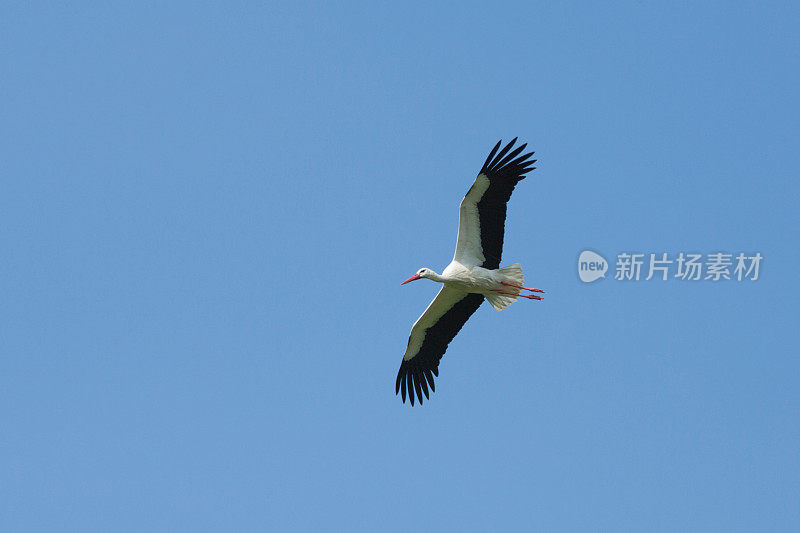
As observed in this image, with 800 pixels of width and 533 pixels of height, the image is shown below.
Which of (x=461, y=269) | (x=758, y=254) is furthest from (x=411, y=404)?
(x=758, y=254)

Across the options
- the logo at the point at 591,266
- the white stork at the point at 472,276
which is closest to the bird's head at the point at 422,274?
the white stork at the point at 472,276

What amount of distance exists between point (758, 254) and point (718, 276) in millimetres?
691

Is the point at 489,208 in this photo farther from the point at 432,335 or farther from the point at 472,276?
the point at 432,335

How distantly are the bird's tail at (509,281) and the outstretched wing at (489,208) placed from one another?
0.19m

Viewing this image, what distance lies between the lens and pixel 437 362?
2170 cm

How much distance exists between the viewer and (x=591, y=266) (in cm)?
2067

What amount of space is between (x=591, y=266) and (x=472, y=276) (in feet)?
6.26

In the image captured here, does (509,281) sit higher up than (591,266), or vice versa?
(591,266)

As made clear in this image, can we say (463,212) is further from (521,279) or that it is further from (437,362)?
(437,362)

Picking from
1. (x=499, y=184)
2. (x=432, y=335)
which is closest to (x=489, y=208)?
(x=499, y=184)

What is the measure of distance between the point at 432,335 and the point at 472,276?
1798mm

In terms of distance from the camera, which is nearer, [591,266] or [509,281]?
[509,281]

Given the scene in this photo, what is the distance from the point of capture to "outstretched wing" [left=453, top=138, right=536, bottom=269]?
64.5 ft

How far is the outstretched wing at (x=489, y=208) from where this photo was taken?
19.7m
